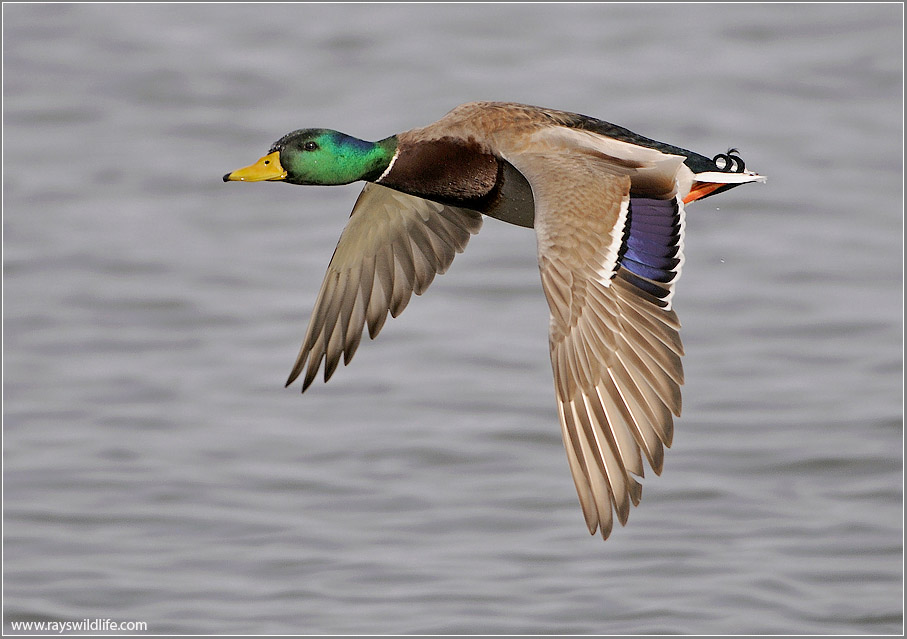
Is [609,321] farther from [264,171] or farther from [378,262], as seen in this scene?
[378,262]

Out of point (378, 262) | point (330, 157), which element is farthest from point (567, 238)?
point (378, 262)

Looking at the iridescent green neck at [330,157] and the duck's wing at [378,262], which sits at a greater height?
the iridescent green neck at [330,157]

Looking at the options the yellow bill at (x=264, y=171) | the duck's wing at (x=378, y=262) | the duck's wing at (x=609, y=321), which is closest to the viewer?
the duck's wing at (x=609, y=321)

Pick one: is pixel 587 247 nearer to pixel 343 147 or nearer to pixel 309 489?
pixel 343 147

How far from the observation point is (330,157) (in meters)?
6.71

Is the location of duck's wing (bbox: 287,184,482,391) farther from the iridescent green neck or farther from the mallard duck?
the iridescent green neck

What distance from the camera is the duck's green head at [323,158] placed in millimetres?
6613

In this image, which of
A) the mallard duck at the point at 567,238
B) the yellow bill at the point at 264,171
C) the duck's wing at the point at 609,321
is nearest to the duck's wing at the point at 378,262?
the mallard duck at the point at 567,238

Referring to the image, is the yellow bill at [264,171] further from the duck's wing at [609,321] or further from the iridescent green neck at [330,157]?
the duck's wing at [609,321]

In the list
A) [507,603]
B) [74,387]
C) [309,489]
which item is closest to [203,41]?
[74,387]

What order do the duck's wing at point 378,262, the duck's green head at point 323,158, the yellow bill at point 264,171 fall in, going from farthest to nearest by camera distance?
the duck's wing at point 378,262 < the duck's green head at point 323,158 < the yellow bill at point 264,171

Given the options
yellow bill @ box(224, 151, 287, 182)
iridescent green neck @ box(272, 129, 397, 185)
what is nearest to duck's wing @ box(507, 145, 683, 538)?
iridescent green neck @ box(272, 129, 397, 185)

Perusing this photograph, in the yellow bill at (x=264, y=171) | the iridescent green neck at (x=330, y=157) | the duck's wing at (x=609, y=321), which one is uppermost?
the iridescent green neck at (x=330, y=157)

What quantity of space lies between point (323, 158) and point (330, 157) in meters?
0.03
